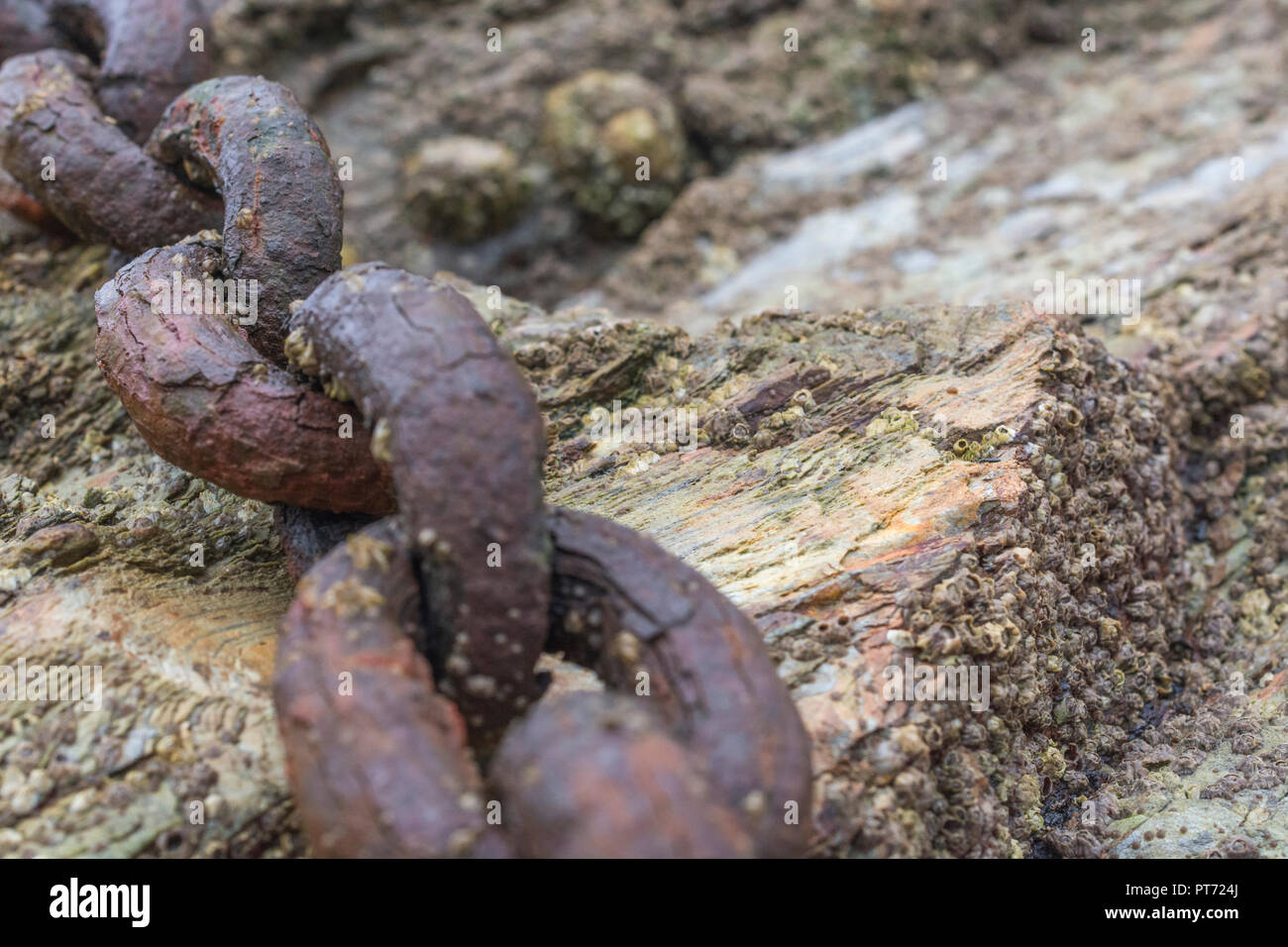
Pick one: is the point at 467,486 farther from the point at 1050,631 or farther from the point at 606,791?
the point at 1050,631

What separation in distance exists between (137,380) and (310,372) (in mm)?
330

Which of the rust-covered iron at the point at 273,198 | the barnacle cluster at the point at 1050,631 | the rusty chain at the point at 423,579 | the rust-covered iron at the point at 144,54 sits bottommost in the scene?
the barnacle cluster at the point at 1050,631

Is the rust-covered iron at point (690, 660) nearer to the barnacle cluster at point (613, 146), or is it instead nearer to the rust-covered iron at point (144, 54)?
the rust-covered iron at point (144, 54)

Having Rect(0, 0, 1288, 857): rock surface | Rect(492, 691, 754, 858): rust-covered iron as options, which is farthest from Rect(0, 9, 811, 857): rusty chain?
Rect(0, 0, 1288, 857): rock surface

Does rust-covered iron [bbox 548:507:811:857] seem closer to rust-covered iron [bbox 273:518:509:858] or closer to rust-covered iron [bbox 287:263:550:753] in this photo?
rust-covered iron [bbox 287:263:550:753]

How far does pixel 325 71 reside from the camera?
13.9ft

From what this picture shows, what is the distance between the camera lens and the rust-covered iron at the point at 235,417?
186cm

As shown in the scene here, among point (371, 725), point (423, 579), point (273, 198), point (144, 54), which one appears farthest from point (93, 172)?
point (371, 725)

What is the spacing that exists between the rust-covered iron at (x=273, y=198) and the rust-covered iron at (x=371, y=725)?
71 centimetres

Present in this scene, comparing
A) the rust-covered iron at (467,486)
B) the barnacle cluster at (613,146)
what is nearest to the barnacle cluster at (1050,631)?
the rust-covered iron at (467,486)

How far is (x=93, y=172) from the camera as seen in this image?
2.55 metres

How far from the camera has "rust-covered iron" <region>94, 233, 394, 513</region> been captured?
1.86 metres

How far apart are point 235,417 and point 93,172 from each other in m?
1.11

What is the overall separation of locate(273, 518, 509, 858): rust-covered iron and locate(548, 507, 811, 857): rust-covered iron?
25cm
